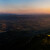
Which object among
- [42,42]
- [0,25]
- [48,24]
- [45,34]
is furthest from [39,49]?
[0,25]

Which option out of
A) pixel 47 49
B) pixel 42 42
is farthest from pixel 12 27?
pixel 47 49

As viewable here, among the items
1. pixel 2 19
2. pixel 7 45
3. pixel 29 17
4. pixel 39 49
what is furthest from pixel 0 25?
pixel 39 49

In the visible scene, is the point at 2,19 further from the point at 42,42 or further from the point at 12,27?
the point at 42,42

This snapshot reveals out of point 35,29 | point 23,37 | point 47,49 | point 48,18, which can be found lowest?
point 47,49

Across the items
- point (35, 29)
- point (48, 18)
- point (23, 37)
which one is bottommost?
point (23, 37)

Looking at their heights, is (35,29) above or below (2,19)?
below

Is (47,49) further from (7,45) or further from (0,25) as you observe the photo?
(0,25)

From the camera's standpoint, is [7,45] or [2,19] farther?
[7,45]

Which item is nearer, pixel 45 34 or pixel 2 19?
pixel 2 19

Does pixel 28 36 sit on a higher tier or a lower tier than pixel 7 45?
higher
